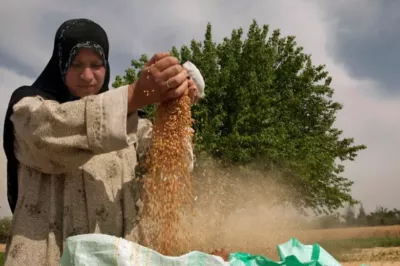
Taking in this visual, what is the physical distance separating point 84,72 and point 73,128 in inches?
14.0

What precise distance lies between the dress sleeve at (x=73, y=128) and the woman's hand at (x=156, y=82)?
3cm

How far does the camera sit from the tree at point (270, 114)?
16453mm

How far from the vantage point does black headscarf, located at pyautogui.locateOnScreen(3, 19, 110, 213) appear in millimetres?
1561

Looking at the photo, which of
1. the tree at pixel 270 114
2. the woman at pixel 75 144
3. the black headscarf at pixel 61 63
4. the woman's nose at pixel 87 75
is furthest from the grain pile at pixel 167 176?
the tree at pixel 270 114

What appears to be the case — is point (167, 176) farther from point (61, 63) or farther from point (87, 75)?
point (61, 63)

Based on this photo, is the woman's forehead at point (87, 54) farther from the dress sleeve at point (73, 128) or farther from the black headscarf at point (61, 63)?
the dress sleeve at point (73, 128)

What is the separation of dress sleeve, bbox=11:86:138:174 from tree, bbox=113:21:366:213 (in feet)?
45.1

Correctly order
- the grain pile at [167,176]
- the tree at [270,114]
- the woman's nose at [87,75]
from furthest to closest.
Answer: the tree at [270,114] → the woman's nose at [87,75] → the grain pile at [167,176]

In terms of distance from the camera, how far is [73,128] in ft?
4.39

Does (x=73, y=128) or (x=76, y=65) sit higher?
(x=76, y=65)

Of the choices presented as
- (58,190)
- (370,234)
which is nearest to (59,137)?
(58,190)

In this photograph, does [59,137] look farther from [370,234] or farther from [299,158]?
[370,234]

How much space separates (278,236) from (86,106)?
18.0 meters

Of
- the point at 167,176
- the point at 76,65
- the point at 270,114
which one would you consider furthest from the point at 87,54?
the point at 270,114
